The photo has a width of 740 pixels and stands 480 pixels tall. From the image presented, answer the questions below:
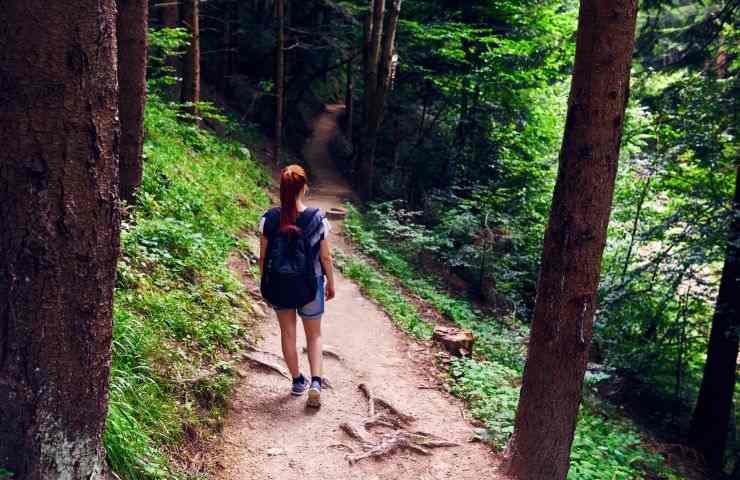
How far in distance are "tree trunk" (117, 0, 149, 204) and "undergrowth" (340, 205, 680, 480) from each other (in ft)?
15.6

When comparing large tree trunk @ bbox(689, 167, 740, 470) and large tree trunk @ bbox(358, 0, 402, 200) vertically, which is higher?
large tree trunk @ bbox(358, 0, 402, 200)

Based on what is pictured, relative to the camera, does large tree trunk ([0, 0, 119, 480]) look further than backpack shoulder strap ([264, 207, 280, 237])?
No

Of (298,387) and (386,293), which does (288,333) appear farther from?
(386,293)

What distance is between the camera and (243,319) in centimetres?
717

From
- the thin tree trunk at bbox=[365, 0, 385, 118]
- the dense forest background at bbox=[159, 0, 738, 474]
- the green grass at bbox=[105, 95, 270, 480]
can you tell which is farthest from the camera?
the thin tree trunk at bbox=[365, 0, 385, 118]

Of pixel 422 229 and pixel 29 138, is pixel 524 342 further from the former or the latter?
pixel 29 138

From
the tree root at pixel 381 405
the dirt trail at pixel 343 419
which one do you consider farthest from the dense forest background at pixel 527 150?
the tree root at pixel 381 405

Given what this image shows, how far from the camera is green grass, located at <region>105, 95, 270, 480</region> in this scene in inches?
154

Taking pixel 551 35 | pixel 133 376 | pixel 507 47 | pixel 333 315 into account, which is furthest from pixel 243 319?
pixel 551 35

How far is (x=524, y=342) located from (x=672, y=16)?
21.2m

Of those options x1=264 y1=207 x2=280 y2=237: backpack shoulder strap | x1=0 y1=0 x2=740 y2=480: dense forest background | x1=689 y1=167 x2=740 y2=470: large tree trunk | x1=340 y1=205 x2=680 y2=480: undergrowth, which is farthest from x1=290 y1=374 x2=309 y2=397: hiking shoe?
x1=689 y1=167 x2=740 y2=470: large tree trunk

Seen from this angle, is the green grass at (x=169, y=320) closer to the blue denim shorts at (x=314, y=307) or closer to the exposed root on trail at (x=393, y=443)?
the blue denim shorts at (x=314, y=307)

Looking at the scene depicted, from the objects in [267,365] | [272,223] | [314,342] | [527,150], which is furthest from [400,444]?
[527,150]

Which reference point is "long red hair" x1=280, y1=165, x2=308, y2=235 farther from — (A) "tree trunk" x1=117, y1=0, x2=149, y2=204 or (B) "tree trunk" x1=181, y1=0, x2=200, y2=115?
(B) "tree trunk" x1=181, y1=0, x2=200, y2=115
